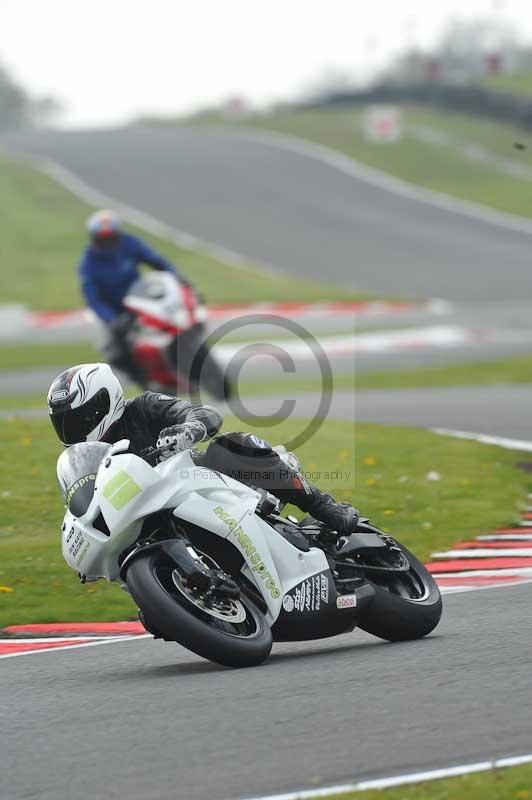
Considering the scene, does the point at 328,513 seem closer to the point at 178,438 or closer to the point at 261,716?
the point at 178,438

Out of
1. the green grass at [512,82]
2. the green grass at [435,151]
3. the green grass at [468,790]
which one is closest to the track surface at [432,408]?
the green grass at [468,790]

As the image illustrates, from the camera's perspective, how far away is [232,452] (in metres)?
6.09

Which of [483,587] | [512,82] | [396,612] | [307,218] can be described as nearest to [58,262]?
[307,218]

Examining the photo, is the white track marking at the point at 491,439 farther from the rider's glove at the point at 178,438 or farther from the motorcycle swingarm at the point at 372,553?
the rider's glove at the point at 178,438

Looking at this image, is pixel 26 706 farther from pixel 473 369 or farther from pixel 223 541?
pixel 473 369

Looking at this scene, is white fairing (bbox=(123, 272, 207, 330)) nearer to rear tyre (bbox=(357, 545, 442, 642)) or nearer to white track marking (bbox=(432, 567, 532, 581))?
white track marking (bbox=(432, 567, 532, 581))

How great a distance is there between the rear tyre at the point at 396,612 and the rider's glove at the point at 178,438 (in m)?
1.06

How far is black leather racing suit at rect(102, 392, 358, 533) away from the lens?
19.9 feet

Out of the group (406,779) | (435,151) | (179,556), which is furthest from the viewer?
(435,151)

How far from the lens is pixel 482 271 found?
28109 millimetres

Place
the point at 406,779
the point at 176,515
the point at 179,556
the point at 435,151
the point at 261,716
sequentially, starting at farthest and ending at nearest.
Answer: the point at 435,151, the point at 176,515, the point at 179,556, the point at 261,716, the point at 406,779

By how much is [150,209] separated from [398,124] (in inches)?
488

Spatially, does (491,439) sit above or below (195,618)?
below

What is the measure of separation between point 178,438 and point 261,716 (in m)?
1.37
